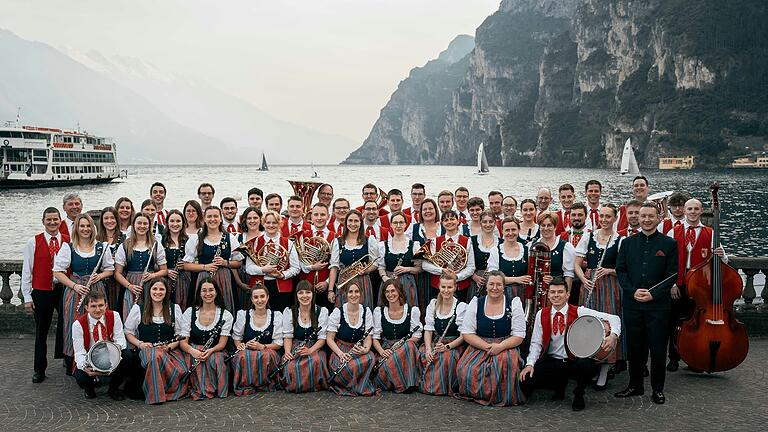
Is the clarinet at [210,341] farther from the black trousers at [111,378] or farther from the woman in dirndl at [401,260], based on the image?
the woman in dirndl at [401,260]

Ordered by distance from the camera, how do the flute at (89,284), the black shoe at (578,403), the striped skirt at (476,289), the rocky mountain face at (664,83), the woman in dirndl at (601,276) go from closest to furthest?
the black shoe at (578,403) → the flute at (89,284) → the woman in dirndl at (601,276) → the striped skirt at (476,289) → the rocky mountain face at (664,83)

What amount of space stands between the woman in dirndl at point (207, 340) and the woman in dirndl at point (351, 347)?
105 centimetres

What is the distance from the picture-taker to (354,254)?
740 centimetres

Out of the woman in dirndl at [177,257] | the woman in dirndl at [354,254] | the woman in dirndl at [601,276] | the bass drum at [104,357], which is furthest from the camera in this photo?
the woman in dirndl at [354,254]

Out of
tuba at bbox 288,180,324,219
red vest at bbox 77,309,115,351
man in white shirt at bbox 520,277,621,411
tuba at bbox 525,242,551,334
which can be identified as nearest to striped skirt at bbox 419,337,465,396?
man in white shirt at bbox 520,277,621,411

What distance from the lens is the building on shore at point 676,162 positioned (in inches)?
4414

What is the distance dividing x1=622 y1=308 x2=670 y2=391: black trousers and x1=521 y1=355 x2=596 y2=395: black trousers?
1.48 ft

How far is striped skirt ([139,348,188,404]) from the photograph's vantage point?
6.21 meters

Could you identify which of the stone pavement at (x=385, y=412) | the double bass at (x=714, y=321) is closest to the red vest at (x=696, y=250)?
the double bass at (x=714, y=321)

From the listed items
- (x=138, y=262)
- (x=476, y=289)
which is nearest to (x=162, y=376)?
(x=138, y=262)

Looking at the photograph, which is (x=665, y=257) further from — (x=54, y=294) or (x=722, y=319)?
(x=54, y=294)

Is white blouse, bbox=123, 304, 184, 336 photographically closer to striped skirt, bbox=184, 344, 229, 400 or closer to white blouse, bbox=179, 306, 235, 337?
white blouse, bbox=179, 306, 235, 337

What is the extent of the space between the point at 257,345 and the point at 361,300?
1.19 metres

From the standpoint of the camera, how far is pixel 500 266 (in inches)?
273
